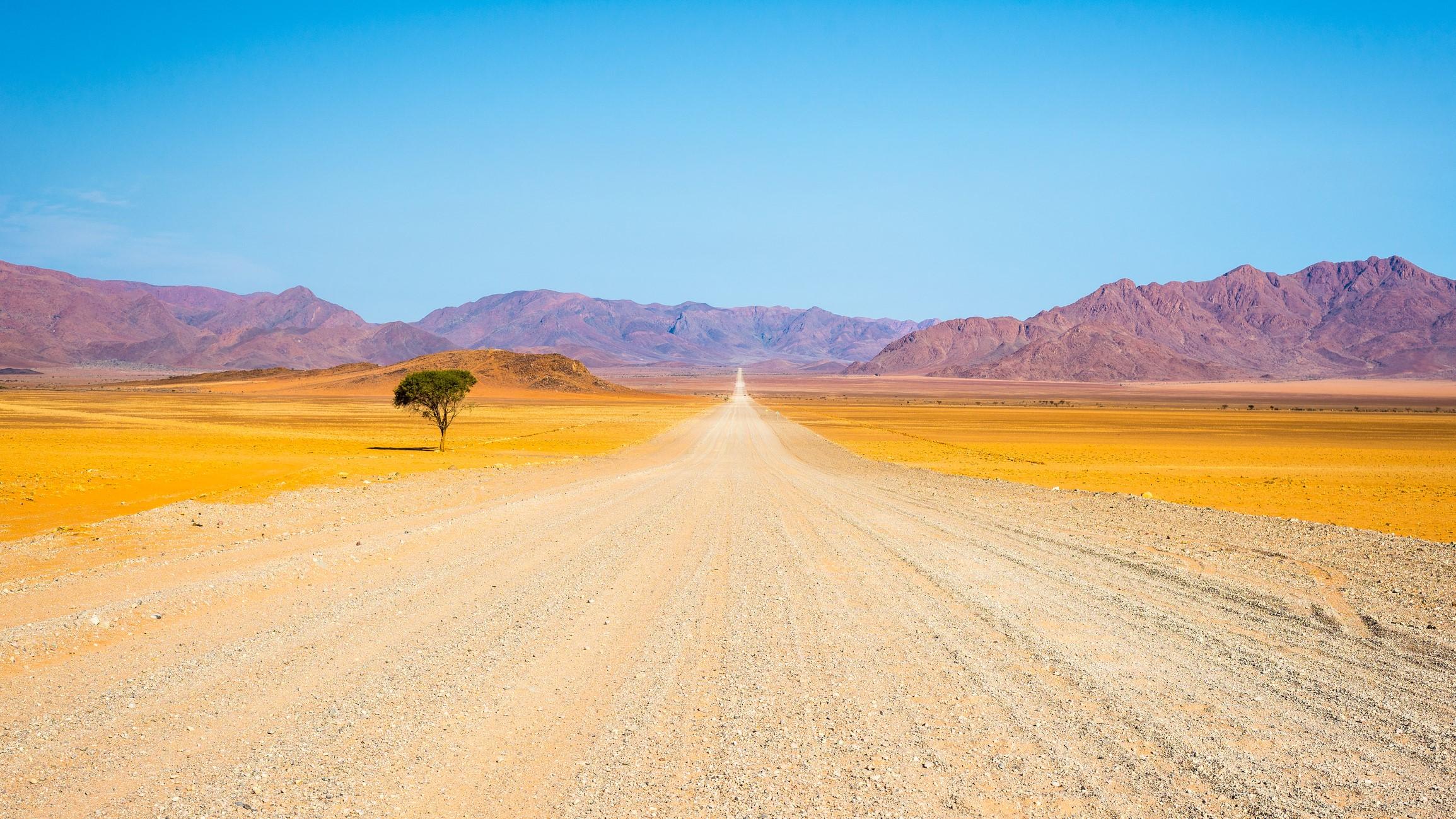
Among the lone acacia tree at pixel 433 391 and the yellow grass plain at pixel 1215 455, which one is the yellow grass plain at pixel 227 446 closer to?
the lone acacia tree at pixel 433 391

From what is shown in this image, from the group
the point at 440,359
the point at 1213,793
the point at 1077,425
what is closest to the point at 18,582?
the point at 1213,793

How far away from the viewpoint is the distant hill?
13875 cm

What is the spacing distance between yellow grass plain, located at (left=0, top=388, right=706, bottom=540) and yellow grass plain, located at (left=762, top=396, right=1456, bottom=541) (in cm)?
1725

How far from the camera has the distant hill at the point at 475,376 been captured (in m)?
139

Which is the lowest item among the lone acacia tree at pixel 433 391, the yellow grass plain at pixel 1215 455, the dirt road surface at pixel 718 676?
the yellow grass plain at pixel 1215 455

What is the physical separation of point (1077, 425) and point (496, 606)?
2783 inches

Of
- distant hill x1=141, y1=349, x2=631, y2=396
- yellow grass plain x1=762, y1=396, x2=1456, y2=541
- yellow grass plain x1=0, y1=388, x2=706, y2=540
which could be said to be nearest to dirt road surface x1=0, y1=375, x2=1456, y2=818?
yellow grass plain x1=0, y1=388, x2=706, y2=540

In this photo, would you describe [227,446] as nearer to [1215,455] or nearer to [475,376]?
[1215,455]

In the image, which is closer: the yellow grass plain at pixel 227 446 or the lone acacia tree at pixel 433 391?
the yellow grass plain at pixel 227 446

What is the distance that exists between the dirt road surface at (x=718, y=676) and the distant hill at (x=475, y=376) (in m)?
121

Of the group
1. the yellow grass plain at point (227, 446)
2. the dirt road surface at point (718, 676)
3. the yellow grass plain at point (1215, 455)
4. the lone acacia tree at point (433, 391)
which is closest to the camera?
the dirt road surface at point (718, 676)

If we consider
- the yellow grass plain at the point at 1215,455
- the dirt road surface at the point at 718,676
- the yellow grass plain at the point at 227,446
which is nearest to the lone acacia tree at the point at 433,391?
the yellow grass plain at the point at 227,446

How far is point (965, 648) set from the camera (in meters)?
8.48

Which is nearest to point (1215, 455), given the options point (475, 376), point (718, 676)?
point (718, 676)
